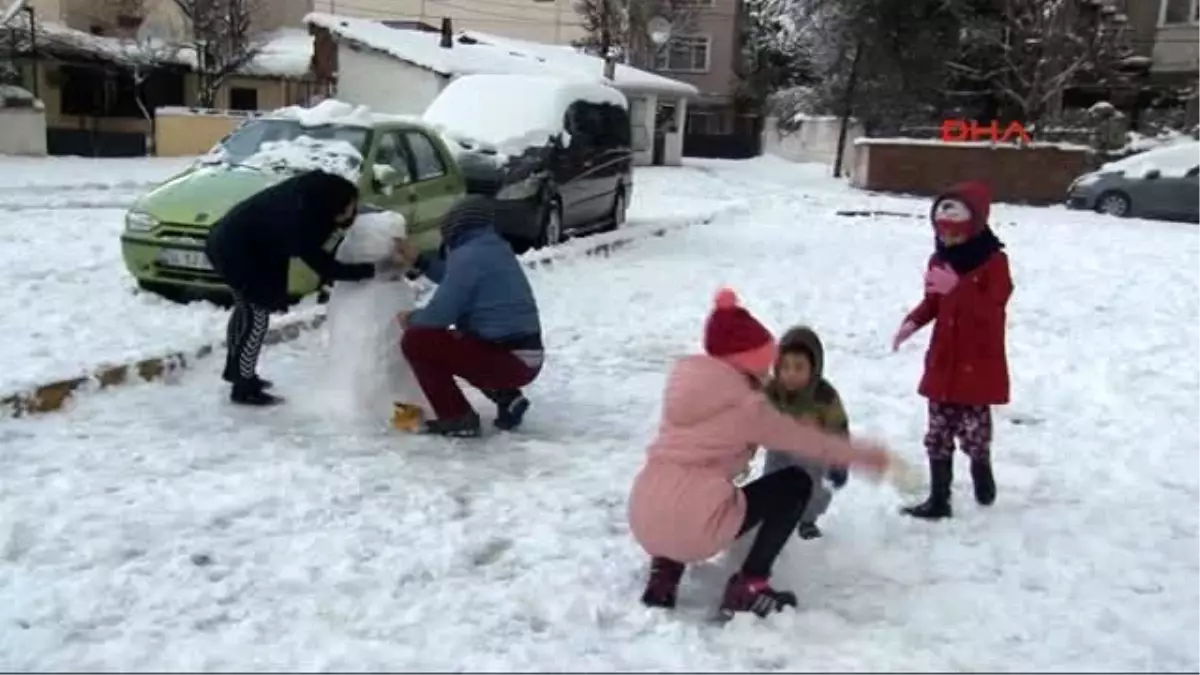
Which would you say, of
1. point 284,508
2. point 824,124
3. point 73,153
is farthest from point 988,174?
point 284,508

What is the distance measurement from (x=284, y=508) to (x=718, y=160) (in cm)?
4022

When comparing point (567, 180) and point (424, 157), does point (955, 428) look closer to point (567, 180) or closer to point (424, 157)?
point (424, 157)

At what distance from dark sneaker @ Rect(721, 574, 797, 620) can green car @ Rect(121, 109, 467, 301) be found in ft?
16.1

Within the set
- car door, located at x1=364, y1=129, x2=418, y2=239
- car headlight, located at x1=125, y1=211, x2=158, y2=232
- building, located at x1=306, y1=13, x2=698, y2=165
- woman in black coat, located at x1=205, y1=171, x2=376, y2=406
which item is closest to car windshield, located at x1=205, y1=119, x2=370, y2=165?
car door, located at x1=364, y1=129, x2=418, y2=239

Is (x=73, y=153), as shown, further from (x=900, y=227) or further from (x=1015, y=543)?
(x=1015, y=543)

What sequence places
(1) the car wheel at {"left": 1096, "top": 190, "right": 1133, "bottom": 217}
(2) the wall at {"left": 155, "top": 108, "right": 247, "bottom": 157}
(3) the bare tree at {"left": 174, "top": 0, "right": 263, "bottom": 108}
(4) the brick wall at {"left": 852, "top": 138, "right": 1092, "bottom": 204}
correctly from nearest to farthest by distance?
1. (1) the car wheel at {"left": 1096, "top": 190, "right": 1133, "bottom": 217}
2. (4) the brick wall at {"left": 852, "top": 138, "right": 1092, "bottom": 204}
3. (2) the wall at {"left": 155, "top": 108, "right": 247, "bottom": 157}
4. (3) the bare tree at {"left": 174, "top": 0, "right": 263, "bottom": 108}

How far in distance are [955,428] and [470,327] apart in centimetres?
240

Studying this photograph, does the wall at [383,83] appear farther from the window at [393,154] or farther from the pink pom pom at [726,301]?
the pink pom pom at [726,301]

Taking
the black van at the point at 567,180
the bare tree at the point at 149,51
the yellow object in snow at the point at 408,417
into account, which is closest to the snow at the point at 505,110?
the black van at the point at 567,180

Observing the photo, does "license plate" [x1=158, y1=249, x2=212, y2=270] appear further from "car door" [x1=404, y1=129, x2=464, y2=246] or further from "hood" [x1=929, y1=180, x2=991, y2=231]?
"hood" [x1=929, y1=180, x2=991, y2=231]

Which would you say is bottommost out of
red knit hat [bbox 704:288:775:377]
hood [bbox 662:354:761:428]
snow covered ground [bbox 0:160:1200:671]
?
snow covered ground [bbox 0:160:1200:671]

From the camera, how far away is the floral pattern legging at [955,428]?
17.8 feet

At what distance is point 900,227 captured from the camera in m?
19.5

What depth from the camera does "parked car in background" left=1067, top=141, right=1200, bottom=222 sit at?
74.3ft
